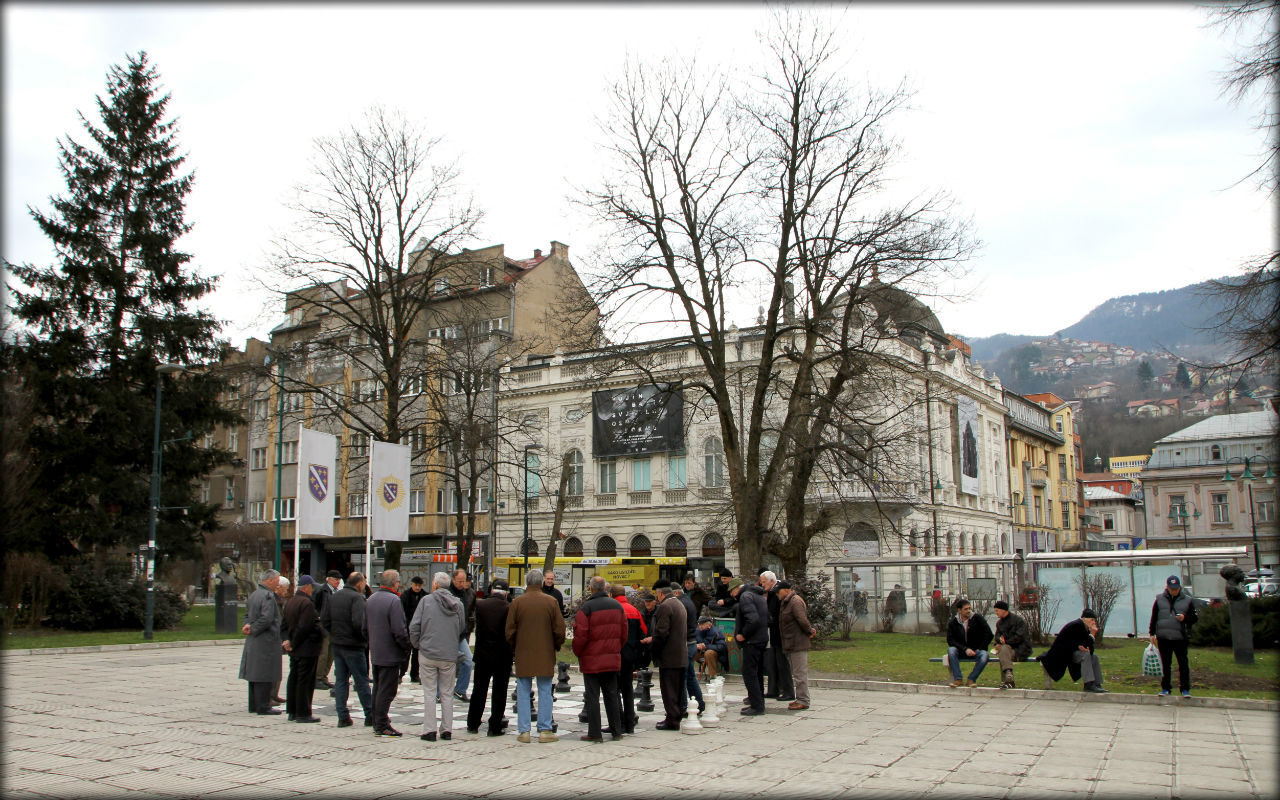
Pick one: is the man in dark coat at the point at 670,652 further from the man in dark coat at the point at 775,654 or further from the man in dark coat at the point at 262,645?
the man in dark coat at the point at 262,645

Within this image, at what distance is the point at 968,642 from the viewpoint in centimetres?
1622

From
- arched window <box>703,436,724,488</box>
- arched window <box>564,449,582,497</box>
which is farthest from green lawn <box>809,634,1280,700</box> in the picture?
arched window <box>564,449,582,497</box>

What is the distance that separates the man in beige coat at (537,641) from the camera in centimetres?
1091

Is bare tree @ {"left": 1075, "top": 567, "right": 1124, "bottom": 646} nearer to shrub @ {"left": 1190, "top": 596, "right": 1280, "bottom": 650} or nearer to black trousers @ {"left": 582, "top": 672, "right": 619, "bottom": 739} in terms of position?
shrub @ {"left": 1190, "top": 596, "right": 1280, "bottom": 650}

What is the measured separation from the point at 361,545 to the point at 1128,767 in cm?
5731

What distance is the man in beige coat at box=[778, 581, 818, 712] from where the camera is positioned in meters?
13.7

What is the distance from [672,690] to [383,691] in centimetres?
358

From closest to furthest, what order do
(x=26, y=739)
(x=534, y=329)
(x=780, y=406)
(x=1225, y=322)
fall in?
(x=26, y=739)
(x=1225, y=322)
(x=780, y=406)
(x=534, y=329)

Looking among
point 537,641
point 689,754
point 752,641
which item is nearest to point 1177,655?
point 752,641

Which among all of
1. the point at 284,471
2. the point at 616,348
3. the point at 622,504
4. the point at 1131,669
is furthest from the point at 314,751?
the point at 284,471

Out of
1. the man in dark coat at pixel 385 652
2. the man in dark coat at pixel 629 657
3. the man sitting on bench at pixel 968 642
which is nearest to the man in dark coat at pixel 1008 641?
the man sitting on bench at pixel 968 642

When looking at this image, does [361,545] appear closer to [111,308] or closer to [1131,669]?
[111,308]

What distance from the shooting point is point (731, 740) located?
1125 cm

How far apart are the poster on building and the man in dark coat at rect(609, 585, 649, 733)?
1834 inches
